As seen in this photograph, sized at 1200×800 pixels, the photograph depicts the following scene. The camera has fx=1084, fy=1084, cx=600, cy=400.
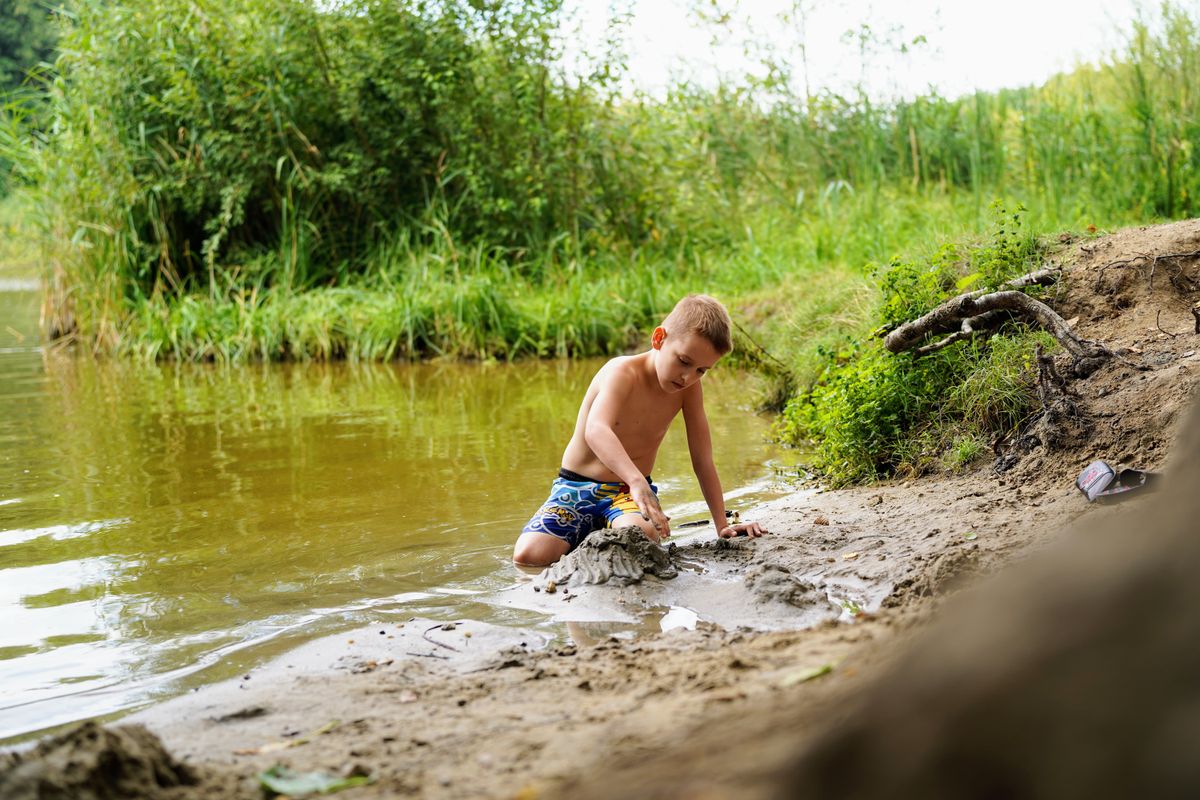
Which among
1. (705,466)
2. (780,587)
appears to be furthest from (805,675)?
(705,466)

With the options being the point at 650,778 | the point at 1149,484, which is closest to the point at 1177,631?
the point at 650,778

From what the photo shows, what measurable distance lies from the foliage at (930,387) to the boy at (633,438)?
3.12 ft

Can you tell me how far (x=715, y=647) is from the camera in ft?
9.45

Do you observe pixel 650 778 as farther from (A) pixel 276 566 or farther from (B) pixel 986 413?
(B) pixel 986 413

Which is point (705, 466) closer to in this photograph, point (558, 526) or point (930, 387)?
point (558, 526)

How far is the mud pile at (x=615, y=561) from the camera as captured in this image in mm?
3840

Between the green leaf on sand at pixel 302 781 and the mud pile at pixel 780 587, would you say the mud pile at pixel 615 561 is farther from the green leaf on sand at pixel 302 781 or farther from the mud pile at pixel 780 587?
the green leaf on sand at pixel 302 781

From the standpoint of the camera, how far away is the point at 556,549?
14.6 ft

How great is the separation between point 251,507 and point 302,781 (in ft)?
12.4

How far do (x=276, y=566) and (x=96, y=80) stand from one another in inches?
418

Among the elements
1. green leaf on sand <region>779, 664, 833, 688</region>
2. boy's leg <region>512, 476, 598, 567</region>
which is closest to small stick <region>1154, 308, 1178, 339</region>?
boy's leg <region>512, 476, 598, 567</region>

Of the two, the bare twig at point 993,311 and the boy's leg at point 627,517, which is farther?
the bare twig at point 993,311

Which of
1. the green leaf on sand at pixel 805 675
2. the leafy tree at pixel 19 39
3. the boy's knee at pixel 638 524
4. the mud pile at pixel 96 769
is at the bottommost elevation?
the boy's knee at pixel 638 524

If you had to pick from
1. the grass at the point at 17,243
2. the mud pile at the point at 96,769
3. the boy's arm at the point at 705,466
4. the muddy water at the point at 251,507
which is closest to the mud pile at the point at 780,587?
the boy's arm at the point at 705,466
